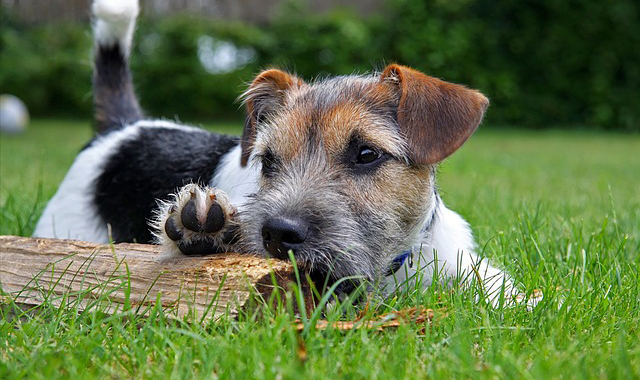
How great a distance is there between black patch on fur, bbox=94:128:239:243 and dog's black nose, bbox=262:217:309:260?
1347 mm

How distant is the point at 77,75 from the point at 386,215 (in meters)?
15.2

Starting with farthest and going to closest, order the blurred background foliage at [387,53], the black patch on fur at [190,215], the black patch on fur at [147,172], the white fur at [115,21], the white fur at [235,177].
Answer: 1. the blurred background foliage at [387,53]
2. the white fur at [115,21]
3. the black patch on fur at [147,172]
4. the white fur at [235,177]
5. the black patch on fur at [190,215]

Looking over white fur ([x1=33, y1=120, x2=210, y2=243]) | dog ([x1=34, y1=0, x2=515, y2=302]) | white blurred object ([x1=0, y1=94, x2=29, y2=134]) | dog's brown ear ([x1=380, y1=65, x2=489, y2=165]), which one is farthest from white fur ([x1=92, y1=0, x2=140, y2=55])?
white blurred object ([x1=0, y1=94, x2=29, y2=134])

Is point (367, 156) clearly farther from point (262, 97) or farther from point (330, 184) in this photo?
point (262, 97)

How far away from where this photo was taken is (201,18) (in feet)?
54.4

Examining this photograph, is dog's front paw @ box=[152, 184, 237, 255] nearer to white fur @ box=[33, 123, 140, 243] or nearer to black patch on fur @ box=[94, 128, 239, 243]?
black patch on fur @ box=[94, 128, 239, 243]

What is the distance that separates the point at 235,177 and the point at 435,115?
3.84 feet

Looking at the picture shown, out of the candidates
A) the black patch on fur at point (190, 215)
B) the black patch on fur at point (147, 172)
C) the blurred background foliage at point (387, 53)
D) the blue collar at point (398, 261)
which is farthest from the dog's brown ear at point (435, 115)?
the blurred background foliage at point (387, 53)

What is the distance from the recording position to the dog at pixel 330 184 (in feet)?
9.01

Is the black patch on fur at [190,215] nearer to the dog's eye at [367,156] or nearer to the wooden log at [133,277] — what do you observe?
the wooden log at [133,277]

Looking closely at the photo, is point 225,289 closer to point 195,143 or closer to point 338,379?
point 338,379

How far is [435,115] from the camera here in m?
3.12

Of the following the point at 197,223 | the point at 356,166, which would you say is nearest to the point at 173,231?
the point at 197,223

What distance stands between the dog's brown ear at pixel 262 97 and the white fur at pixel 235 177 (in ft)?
0.28
